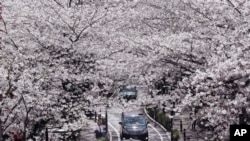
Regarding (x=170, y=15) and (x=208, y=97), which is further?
(x=170, y=15)

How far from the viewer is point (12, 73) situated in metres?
14.1

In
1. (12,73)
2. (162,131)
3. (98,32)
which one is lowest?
(162,131)

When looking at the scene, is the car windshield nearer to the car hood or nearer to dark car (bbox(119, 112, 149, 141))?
dark car (bbox(119, 112, 149, 141))

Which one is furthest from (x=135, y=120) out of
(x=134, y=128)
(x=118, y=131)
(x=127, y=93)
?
(x=127, y=93)

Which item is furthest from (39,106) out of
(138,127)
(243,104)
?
(138,127)

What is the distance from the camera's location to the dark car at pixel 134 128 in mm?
24969

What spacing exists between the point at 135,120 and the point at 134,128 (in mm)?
703

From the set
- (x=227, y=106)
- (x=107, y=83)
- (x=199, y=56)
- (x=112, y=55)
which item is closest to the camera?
(x=227, y=106)

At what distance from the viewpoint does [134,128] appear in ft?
82.9

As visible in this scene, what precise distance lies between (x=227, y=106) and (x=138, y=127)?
1348cm

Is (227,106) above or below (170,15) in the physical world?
below

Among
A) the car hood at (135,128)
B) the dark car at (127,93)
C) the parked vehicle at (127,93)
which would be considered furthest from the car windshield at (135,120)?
the dark car at (127,93)

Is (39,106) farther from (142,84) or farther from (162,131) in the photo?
(162,131)

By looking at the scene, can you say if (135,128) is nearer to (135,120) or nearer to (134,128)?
(134,128)
